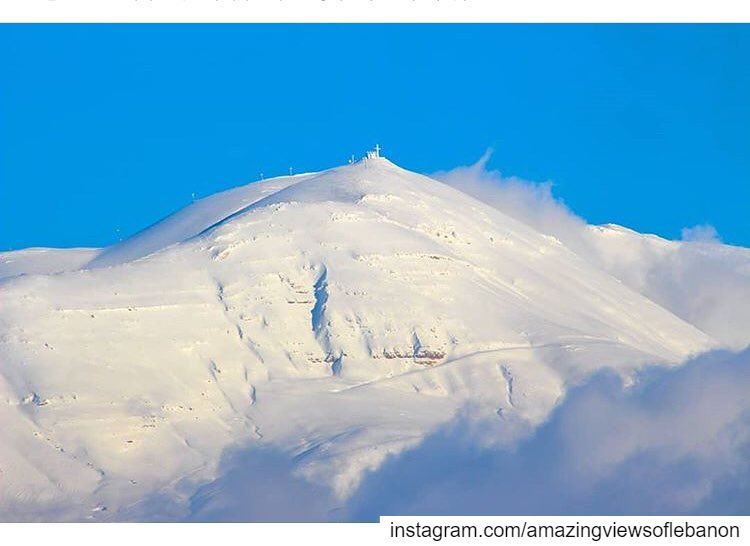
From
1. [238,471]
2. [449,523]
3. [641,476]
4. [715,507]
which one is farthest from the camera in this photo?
[238,471]

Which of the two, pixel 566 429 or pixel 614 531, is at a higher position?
pixel 566 429

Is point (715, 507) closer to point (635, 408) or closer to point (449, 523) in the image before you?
point (635, 408)

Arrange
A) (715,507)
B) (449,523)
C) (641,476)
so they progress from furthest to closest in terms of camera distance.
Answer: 1. (641,476)
2. (715,507)
3. (449,523)

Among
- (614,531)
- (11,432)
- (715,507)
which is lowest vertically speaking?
(614,531)

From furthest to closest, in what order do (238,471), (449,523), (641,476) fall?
(238,471) < (641,476) < (449,523)

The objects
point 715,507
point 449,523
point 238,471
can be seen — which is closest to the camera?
point 449,523

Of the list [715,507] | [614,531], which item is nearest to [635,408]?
[715,507]

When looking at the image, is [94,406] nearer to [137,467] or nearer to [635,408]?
[137,467]

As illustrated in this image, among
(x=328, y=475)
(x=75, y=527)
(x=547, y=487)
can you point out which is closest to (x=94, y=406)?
(x=328, y=475)

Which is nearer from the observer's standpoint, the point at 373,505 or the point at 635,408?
the point at 373,505
